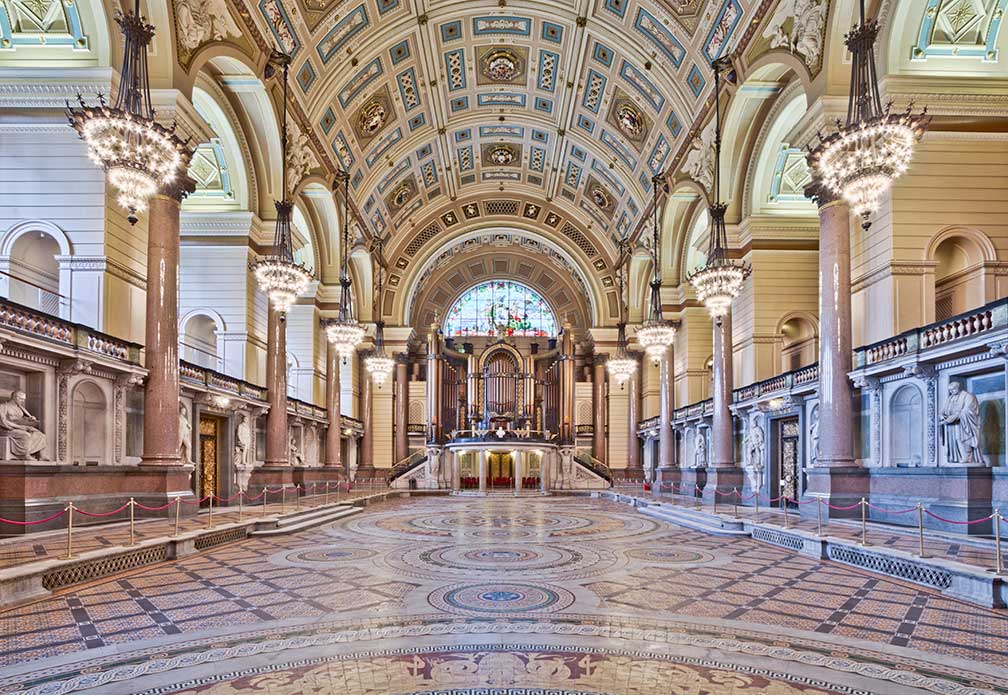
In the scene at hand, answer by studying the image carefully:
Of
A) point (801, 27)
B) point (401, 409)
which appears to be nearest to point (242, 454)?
point (401, 409)

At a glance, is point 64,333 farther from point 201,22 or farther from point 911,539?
point 911,539

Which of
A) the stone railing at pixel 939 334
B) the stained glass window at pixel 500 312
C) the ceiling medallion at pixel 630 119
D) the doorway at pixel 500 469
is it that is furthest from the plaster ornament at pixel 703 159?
the stained glass window at pixel 500 312

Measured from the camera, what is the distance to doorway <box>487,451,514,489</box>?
31359 mm

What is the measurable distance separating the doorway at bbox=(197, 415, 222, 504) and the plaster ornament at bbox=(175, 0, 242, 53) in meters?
8.37

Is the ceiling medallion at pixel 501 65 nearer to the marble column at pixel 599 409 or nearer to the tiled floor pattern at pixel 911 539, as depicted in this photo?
the marble column at pixel 599 409

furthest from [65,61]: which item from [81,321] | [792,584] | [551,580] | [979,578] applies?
[979,578]

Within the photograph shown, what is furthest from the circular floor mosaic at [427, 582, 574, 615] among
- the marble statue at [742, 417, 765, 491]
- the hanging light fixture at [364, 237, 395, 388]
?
the hanging light fixture at [364, 237, 395, 388]

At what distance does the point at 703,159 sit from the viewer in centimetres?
1905

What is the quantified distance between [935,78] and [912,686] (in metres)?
12.2

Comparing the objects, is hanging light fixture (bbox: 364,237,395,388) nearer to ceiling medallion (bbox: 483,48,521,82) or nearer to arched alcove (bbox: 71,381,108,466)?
ceiling medallion (bbox: 483,48,521,82)

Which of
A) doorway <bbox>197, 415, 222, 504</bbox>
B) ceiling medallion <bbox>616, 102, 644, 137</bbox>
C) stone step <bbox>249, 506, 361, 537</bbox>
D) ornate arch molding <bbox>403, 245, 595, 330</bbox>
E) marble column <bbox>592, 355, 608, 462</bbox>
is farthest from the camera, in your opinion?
ornate arch molding <bbox>403, 245, 595, 330</bbox>

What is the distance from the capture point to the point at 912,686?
3941mm

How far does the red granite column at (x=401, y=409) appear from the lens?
32006 millimetres

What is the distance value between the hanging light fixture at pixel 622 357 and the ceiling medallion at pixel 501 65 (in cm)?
989
